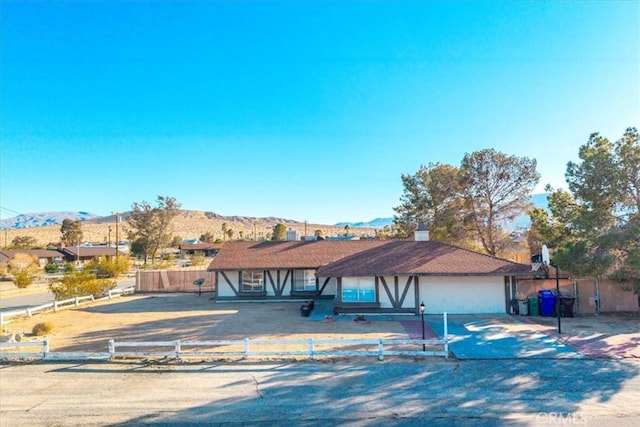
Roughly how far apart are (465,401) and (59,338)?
1515cm

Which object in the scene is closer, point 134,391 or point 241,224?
point 134,391

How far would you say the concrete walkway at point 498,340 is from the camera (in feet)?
37.0

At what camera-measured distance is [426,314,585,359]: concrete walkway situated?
11289 millimetres

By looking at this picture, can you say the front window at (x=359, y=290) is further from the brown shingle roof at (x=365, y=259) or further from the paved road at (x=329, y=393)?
the paved road at (x=329, y=393)

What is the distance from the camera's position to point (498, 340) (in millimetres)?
12930

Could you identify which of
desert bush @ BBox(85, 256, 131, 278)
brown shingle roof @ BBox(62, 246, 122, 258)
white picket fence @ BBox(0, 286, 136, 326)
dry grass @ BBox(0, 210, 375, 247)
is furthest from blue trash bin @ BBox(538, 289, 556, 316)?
dry grass @ BBox(0, 210, 375, 247)

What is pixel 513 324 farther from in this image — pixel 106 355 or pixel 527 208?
Result: pixel 106 355

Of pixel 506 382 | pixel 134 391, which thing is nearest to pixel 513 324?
pixel 506 382

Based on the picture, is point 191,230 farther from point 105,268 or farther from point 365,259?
point 365,259

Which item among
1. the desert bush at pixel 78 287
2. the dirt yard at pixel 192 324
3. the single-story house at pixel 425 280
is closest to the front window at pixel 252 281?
the dirt yard at pixel 192 324

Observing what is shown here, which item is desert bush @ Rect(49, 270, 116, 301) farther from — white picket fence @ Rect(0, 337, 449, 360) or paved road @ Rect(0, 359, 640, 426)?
paved road @ Rect(0, 359, 640, 426)

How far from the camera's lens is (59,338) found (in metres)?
14.8

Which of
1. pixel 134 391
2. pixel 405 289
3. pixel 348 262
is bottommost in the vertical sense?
pixel 134 391

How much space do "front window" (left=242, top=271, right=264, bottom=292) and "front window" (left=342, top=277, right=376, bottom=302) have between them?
276 inches
